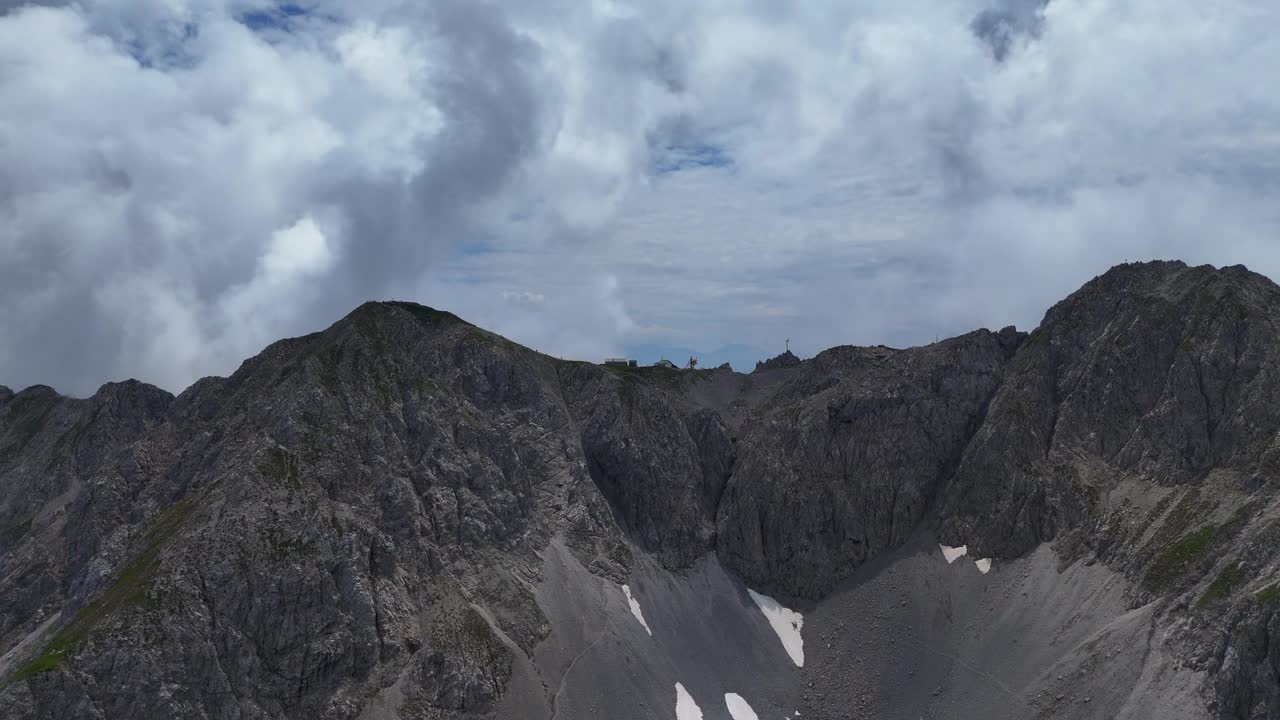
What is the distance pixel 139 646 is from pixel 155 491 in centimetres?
3847

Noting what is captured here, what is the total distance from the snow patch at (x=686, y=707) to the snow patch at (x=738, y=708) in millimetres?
5006

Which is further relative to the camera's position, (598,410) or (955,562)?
(598,410)

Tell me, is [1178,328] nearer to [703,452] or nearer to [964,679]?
[964,679]

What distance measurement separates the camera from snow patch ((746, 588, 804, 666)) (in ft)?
472

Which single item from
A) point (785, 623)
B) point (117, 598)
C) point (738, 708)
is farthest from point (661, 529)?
point (117, 598)

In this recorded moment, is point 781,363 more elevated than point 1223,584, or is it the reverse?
point 781,363

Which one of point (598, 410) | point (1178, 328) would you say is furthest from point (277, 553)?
point (1178, 328)

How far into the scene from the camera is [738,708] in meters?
133

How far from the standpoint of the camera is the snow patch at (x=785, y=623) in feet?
472

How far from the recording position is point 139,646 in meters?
104

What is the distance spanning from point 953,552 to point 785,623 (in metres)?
30.4

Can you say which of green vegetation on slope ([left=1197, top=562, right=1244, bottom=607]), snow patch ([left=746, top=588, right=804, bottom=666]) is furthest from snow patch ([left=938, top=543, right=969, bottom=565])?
green vegetation on slope ([left=1197, top=562, right=1244, bottom=607])

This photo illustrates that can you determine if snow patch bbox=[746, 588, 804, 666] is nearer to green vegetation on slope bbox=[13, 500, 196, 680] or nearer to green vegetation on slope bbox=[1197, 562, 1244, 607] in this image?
green vegetation on slope bbox=[1197, 562, 1244, 607]

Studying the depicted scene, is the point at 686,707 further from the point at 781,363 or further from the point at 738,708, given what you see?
the point at 781,363
